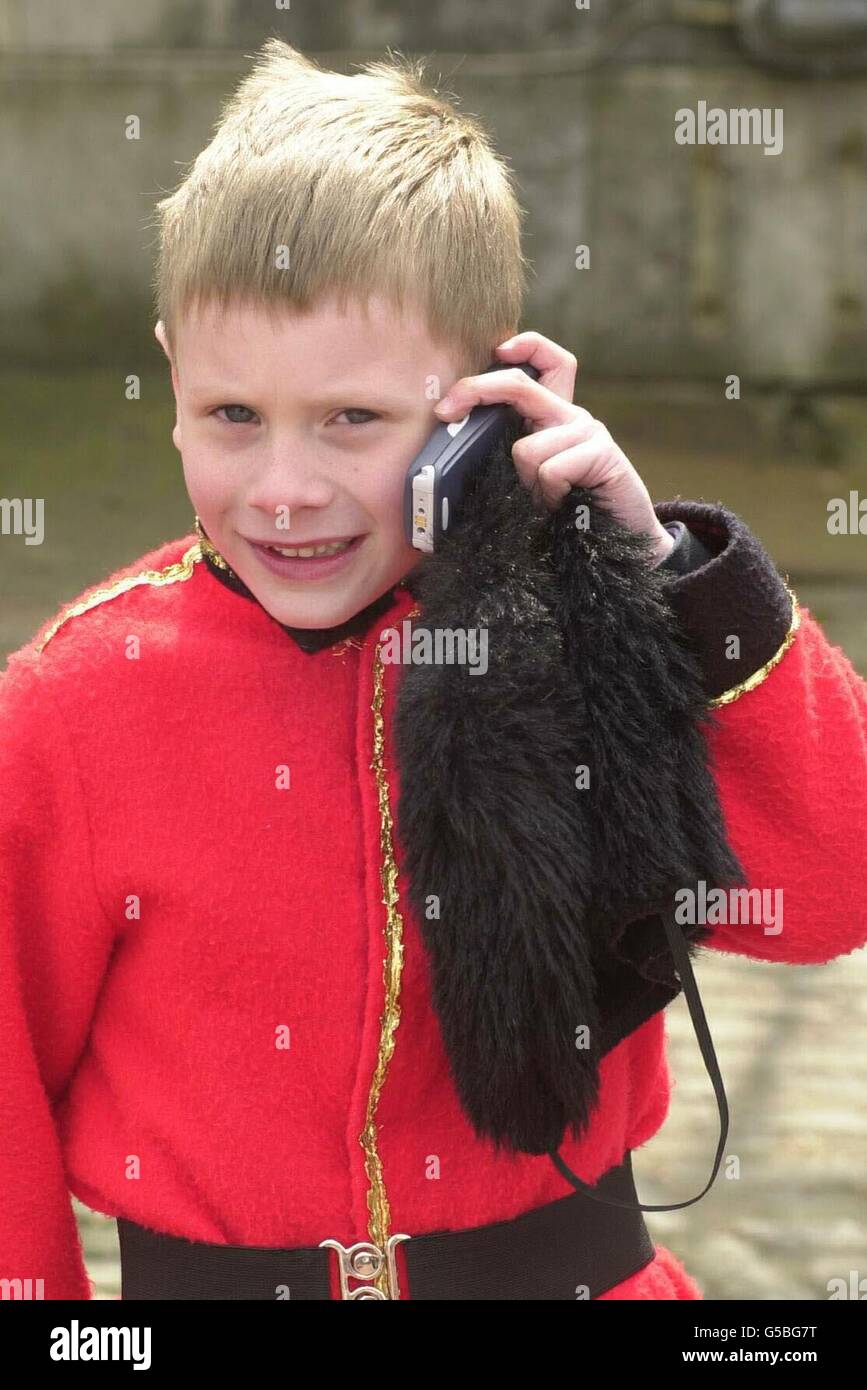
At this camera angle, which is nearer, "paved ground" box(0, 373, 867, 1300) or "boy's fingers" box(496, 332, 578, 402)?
"boy's fingers" box(496, 332, 578, 402)

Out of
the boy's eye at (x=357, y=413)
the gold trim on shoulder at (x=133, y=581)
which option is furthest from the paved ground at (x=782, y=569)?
the boy's eye at (x=357, y=413)

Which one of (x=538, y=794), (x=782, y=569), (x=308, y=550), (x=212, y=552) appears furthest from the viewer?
(x=782, y=569)

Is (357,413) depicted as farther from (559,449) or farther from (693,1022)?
(693,1022)

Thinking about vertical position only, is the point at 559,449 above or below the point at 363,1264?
above

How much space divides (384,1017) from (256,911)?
141mm

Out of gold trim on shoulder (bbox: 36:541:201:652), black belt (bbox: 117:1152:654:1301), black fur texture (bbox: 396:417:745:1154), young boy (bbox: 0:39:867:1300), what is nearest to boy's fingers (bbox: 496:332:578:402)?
young boy (bbox: 0:39:867:1300)

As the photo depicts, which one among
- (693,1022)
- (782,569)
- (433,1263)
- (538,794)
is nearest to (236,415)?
(538,794)

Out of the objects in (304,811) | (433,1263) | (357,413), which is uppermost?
(357,413)

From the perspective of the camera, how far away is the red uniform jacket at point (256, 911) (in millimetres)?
1601

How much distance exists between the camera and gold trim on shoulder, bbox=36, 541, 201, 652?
169 centimetres

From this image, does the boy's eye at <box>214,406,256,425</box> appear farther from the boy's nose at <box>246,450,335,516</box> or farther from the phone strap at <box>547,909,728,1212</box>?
the phone strap at <box>547,909,728,1212</box>

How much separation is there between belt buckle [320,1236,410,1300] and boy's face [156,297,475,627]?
53 centimetres

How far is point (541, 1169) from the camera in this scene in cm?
167

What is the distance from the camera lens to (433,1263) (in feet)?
5.33
